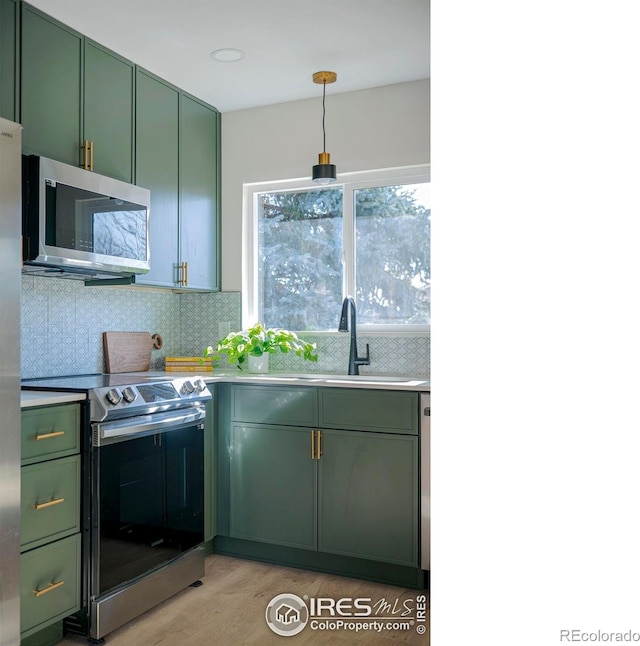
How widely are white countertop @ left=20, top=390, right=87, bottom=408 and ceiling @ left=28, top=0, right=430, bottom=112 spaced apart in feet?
4.87

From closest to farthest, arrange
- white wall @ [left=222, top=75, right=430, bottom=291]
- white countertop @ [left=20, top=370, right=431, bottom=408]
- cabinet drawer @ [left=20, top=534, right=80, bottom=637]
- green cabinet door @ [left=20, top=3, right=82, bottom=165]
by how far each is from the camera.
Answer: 1. cabinet drawer @ [left=20, top=534, right=80, bottom=637]
2. white countertop @ [left=20, top=370, right=431, bottom=408]
3. green cabinet door @ [left=20, top=3, right=82, bottom=165]
4. white wall @ [left=222, top=75, right=430, bottom=291]

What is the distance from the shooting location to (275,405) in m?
2.89

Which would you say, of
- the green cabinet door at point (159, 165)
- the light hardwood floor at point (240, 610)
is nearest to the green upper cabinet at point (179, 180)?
the green cabinet door at point (159, 165)

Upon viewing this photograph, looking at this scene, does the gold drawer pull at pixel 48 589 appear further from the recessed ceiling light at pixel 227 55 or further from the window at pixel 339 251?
the recessed ceiling light at pixel 227 55

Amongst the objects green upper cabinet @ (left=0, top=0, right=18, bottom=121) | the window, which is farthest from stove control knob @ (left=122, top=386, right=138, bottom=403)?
the window

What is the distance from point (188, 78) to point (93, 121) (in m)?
0.65

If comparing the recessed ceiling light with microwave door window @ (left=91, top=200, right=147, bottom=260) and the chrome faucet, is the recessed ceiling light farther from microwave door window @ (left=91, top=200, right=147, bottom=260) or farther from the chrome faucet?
the chrome faucet

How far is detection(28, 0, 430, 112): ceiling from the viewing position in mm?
2398

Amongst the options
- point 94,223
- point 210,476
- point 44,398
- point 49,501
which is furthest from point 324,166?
point 49,501

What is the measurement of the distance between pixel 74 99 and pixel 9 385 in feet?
4.47

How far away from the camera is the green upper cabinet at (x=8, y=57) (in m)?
2.24

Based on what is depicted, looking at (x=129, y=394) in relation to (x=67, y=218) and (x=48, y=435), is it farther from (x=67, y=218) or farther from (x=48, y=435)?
(x=67, y=218)

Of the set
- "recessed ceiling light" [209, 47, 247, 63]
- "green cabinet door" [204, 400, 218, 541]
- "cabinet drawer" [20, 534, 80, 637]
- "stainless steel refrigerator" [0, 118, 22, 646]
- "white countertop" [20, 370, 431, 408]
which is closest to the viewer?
"stainless steel refrigerator" [0, 118, 22, 646]
